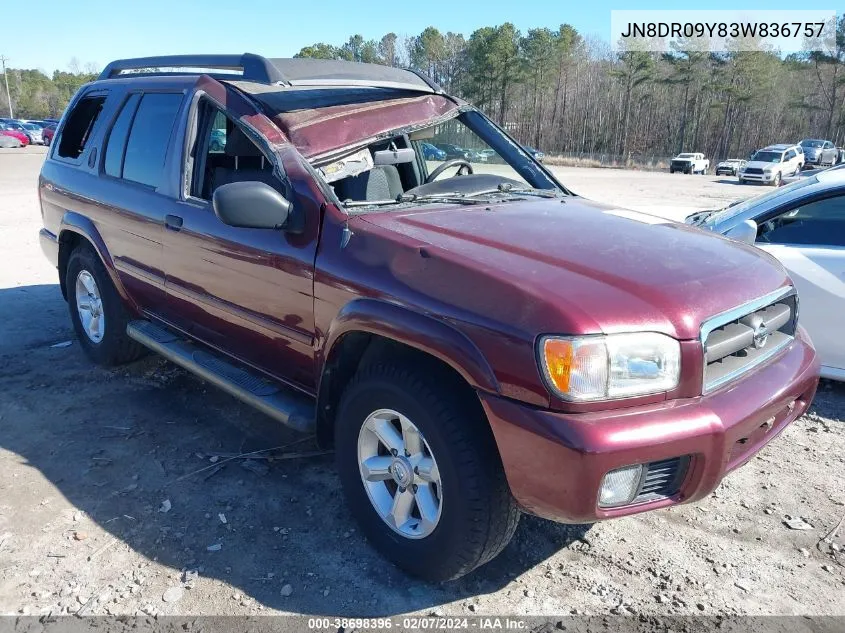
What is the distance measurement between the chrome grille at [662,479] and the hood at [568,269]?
438mm

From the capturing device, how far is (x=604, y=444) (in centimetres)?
205

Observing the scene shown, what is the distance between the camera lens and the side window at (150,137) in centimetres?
389

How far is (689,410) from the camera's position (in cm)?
221

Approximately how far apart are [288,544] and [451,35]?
82.2 m

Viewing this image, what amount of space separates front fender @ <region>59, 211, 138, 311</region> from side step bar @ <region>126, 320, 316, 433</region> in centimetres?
32

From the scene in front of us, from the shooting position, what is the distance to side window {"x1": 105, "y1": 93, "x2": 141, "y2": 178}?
429 cm

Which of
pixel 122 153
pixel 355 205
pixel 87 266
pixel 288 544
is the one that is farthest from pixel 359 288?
pixel 87 266

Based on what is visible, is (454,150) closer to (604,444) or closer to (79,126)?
(604,444)

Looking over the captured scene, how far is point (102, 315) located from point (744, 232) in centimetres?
A: 448

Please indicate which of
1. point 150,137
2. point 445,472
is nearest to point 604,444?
point 445,472

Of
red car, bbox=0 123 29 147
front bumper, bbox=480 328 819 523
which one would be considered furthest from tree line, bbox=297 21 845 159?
front bumper, bbox=480 328 819 523

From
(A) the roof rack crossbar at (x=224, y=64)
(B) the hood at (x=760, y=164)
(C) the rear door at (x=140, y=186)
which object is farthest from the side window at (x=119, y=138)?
(B) the hood at (x=760, y=164)

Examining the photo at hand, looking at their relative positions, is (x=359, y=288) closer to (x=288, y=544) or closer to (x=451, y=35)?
(x=288, y=544)

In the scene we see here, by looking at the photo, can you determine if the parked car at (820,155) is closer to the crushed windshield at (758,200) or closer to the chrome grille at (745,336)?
the crushed windshield at (758,200)
